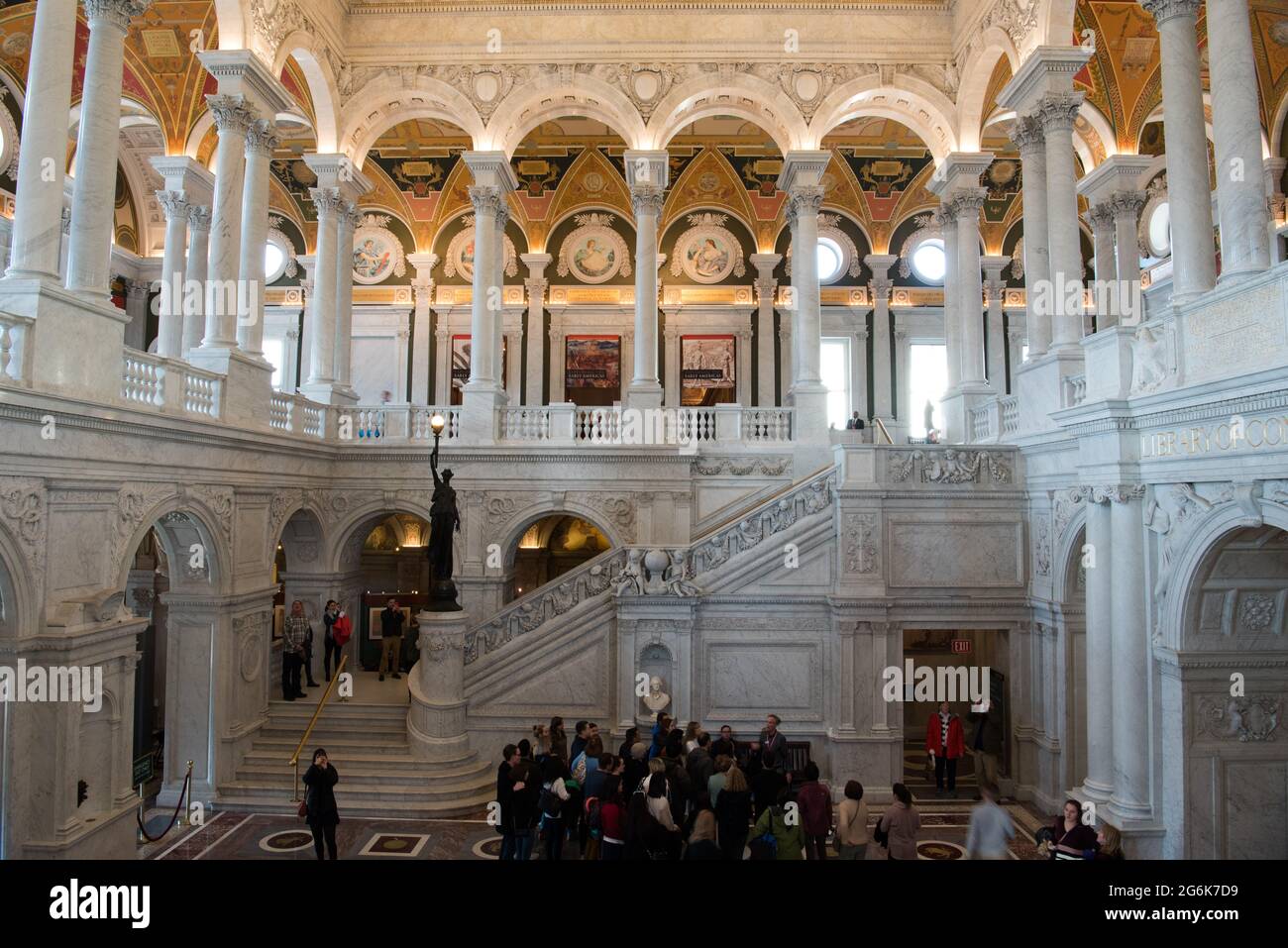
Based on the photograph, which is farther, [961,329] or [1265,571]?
[961,329]

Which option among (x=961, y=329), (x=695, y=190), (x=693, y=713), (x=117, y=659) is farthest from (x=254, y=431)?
A: (x=695, y=190)

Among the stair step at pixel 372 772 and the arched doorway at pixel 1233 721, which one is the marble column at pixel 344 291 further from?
the arched doorway at pixel 1233 721

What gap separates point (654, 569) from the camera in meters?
14.0

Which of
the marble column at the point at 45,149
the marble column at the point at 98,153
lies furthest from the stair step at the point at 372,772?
the marble column at the point at 45,149

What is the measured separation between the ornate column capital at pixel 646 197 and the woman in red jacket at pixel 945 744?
463 inches

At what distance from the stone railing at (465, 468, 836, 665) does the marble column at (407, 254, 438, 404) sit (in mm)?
12067

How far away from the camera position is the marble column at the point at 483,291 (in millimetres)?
18156

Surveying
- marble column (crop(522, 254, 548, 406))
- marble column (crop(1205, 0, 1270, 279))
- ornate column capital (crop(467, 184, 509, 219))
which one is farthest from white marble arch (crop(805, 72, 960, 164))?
marble column (crop(1205, 0, 1270, 279))

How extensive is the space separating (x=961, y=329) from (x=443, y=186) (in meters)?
15.1

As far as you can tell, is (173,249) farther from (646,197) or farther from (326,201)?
(646,197)

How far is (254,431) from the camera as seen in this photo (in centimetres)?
1382

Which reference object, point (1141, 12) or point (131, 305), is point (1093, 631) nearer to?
point (1141, 12)

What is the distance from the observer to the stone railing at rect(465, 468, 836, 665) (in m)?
14.0

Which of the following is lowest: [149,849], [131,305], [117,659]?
[149,849]
